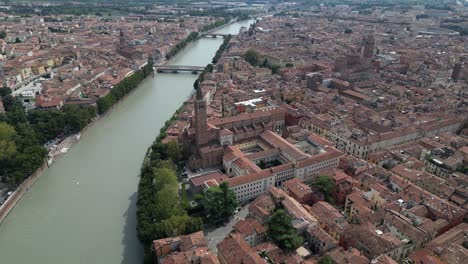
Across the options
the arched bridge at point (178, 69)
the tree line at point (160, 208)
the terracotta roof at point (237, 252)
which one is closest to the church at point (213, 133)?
the tree line at point (160, 208)

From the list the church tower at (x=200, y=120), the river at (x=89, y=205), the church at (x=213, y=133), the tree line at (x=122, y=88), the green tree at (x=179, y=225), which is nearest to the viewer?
the green tree at (x=179, y=225)

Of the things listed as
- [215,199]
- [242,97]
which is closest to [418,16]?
[242,97]

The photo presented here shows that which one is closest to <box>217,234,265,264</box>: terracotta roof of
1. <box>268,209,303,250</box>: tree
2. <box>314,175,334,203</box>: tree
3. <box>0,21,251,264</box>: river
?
<box>268,209,303,250</box>: tree

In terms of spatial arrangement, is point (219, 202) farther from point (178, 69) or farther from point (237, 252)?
point (178, 69)

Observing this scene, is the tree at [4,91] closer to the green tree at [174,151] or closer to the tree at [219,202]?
the green tree at [174,151]

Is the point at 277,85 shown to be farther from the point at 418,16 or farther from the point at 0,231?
the point at 418,16

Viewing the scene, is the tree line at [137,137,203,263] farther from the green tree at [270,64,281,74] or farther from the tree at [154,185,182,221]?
the green tree at [270,64,281,74]
